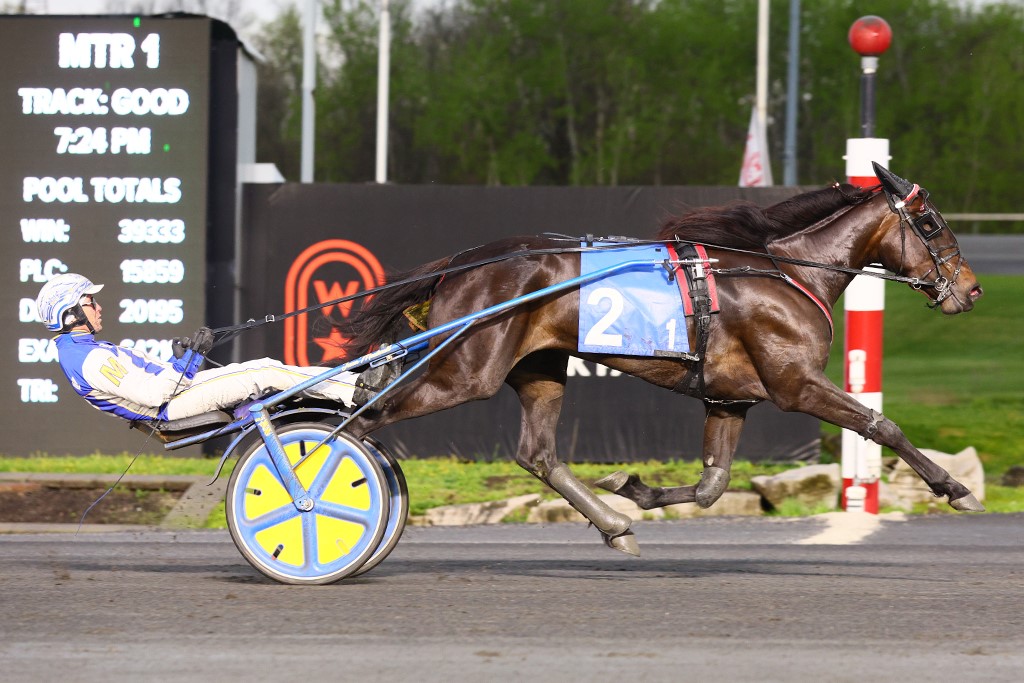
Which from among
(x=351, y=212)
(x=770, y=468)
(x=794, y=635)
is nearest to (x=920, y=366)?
(x=770, y=468)

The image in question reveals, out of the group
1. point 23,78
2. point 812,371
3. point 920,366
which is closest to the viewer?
point 812,371

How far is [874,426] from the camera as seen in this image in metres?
5.93

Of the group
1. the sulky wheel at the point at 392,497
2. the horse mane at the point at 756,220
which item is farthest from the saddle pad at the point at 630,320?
the sulky wheel at the point at 392,497

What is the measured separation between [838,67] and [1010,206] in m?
4.34

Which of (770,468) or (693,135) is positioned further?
(693,135)

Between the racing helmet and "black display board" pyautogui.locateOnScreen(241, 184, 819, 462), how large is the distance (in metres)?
3.95

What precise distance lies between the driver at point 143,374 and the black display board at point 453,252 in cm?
379

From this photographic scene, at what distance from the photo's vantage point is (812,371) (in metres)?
5.96


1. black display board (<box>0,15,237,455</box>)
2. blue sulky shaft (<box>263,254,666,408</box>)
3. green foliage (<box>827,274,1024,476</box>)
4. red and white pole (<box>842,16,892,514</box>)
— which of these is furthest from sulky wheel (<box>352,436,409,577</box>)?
green foliage (<box>827,274,1024,476</box>)

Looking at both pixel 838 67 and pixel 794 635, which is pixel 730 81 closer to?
pixel 838 67

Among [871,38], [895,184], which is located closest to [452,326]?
[895,184]

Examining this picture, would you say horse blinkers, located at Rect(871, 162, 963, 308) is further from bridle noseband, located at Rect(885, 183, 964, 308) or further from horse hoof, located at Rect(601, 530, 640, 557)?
horse hoof, located at Rect(601, 530, 640, 557)

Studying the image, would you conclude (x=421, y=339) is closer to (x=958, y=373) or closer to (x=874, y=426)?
(x=874, y=426)

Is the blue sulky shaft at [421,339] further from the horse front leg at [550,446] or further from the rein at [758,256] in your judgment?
the horse front leg at [550,446]
